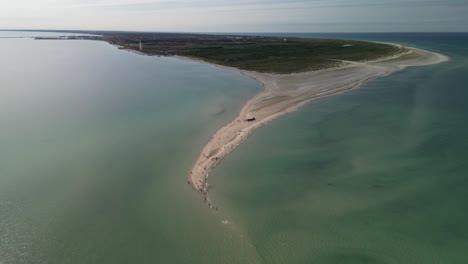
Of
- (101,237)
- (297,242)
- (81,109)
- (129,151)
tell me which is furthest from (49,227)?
(81,109)

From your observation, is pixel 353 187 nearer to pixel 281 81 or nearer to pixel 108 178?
pixel 108 178

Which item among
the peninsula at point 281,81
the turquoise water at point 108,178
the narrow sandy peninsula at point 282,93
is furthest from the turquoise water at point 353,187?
the turquoise water at point 108,178

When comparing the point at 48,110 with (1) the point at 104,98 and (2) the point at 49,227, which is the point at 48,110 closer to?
(1) the point at 104,98

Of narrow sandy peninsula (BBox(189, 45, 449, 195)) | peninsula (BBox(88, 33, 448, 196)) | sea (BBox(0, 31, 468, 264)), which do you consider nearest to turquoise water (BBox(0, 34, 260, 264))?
sea (BBox(0, 31, 468, 264))

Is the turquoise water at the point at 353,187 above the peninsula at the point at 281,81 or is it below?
below

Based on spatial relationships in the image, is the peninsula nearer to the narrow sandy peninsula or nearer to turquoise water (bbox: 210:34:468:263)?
the narrow sandy peninsula

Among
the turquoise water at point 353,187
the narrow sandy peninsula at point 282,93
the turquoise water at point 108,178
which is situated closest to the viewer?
the turquoise water at point 353,187

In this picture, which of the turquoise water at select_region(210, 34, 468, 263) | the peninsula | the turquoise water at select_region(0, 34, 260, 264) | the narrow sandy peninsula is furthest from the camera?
the peninsula

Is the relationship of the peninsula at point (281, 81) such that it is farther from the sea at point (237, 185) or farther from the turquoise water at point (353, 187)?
the turquoise water at point (353, 187)
